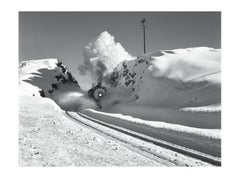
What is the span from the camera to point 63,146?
28.8 feet

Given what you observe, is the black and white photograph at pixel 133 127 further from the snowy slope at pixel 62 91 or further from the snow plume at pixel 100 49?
the snowy slope at pixel 62 91

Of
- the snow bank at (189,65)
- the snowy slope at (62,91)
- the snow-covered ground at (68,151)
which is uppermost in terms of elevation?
the snow bank at (189,65)

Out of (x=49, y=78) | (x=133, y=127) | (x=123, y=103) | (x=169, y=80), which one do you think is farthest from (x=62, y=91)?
(x=133, y=127)

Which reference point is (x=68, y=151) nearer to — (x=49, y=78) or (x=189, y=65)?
(x=189, y=65)

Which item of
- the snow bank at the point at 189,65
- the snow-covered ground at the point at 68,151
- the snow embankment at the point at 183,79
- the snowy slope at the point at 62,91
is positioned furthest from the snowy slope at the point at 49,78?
the snow-covered ground at the point at 68,151

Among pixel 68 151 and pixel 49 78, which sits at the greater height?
pixel 49 78

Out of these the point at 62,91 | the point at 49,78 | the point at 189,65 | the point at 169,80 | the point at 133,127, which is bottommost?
the point at 133,127

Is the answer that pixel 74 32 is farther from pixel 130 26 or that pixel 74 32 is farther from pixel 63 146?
pixel 63 146

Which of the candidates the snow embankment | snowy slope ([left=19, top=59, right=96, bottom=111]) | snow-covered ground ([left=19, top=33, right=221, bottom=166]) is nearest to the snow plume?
snow-covered ground ([left=19, top=33, right=221, bottom=166])

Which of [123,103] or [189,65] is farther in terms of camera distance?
[123,103]

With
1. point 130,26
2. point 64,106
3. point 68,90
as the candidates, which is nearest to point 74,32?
point 130,26

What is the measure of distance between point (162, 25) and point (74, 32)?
3881 mm

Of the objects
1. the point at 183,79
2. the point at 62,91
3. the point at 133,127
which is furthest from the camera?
the point at 62,91

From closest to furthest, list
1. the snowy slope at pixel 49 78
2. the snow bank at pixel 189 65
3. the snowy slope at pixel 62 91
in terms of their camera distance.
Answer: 1. the snow bank at pixel 189 65
2. the snowy slope at pixel 49 78
3. the snowy slope at pixel 62 91
